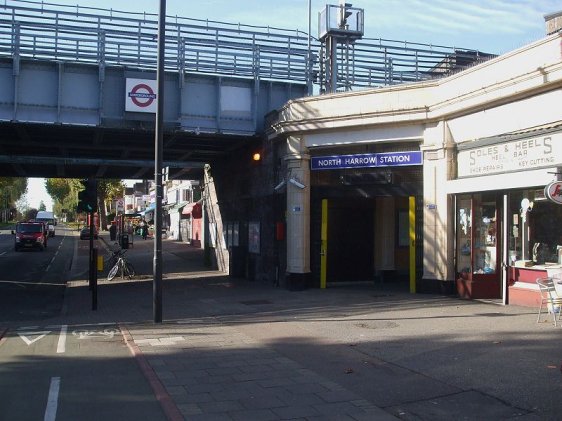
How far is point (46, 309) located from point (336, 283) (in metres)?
8.39

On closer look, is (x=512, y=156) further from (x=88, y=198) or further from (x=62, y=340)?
(x=88, y=198)

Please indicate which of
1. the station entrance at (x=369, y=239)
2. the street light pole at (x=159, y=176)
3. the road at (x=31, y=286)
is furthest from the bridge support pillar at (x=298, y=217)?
the road at (x=31, y=286)

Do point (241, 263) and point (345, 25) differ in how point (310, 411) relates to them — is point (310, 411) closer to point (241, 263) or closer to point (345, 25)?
point (241, 263)

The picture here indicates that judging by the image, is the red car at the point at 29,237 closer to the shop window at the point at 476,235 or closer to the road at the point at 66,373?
the road at the point at 66,373

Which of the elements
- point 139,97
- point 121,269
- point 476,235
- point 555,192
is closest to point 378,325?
point 555,192

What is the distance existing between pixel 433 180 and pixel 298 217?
13.4ft

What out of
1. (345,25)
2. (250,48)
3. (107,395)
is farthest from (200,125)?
(107,395)

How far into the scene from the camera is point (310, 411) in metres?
6.27

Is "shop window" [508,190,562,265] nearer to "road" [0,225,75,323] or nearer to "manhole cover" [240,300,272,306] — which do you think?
"manhole cover" [240,300,272,306]

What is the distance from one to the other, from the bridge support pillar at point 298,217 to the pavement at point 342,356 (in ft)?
4.68

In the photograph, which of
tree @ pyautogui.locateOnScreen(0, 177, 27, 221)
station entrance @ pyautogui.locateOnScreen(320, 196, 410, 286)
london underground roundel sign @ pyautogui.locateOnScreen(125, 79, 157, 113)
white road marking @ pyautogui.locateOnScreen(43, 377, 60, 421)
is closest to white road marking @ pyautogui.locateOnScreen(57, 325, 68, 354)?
white road marking @ pyautogui.locateOnScreen(43, 377, 60, 421)

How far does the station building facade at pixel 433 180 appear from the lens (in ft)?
41.9

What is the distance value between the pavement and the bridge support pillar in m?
1.43

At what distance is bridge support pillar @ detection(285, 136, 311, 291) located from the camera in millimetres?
17516
